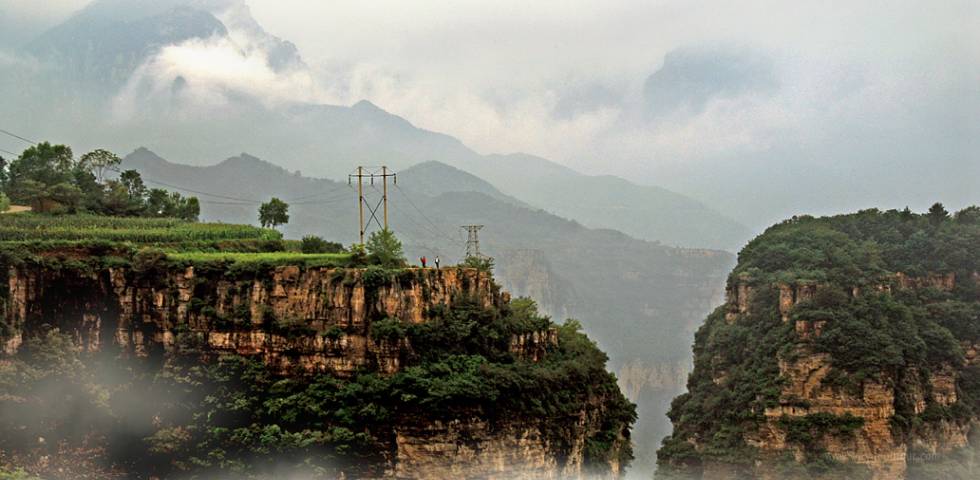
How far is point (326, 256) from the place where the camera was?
45.5 meters

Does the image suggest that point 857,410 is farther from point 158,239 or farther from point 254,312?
point 158,239

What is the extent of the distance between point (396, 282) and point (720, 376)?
2871 centimetres

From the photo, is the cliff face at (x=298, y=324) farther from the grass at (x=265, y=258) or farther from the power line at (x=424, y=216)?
the power line at (x=424, y=216)

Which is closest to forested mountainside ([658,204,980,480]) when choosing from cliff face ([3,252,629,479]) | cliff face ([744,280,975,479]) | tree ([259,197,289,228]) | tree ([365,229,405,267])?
cliff face ([744,280,975,479])

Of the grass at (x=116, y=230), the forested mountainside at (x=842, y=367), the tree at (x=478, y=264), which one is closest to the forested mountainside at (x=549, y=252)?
the forested mountainside at (x=842, y=367)

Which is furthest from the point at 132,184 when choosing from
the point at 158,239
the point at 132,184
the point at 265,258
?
the point at 265,258

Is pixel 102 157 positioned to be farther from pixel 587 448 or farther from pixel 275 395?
pixel 587 448

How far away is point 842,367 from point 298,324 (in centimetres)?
3015

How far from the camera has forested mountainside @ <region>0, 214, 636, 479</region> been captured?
40.2 meters

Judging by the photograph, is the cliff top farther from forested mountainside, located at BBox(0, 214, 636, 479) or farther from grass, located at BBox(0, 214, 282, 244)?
grass, located at BBox(0, 214, 282, 244)

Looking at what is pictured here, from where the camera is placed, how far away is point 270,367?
140 feet

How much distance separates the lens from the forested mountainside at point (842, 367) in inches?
2197

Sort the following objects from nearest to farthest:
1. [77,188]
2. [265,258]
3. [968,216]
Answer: [265,258] < [77,188] < [968,216]

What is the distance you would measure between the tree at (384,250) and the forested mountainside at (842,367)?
2388 centimetres
